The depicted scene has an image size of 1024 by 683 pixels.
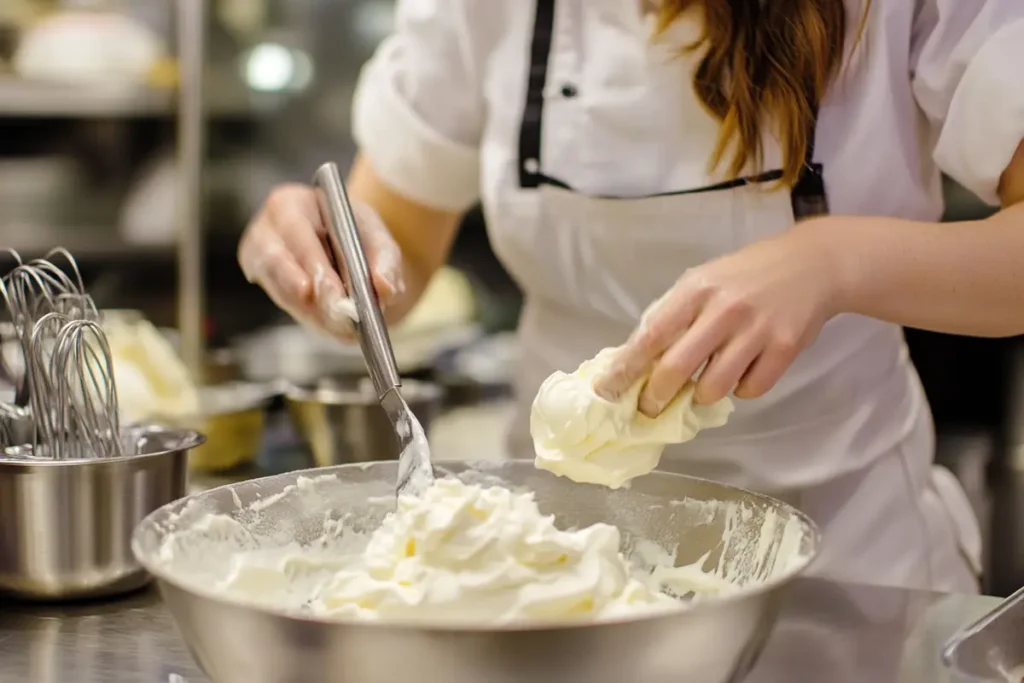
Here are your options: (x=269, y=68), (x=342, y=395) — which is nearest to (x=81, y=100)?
(x=269, y=68)

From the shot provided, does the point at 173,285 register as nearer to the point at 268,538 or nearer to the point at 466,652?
the point at 268,538

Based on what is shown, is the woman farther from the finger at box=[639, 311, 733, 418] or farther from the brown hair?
the finger at box=[639, 311, 733, 418]

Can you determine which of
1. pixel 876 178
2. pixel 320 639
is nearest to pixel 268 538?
pixel 320 639

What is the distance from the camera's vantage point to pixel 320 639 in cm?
60

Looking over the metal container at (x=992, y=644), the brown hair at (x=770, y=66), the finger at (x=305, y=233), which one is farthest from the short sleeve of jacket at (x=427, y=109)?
the metal container at (x=992, y=644)

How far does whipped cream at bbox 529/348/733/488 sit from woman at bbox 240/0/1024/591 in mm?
140

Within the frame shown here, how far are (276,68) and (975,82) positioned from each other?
6.75 ft

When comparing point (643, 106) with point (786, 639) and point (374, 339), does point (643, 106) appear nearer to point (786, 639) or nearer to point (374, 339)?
point (374, 339)

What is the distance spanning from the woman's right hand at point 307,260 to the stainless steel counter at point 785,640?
0.97ft

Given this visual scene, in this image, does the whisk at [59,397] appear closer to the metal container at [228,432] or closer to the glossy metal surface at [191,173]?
the metal container at [228,432]

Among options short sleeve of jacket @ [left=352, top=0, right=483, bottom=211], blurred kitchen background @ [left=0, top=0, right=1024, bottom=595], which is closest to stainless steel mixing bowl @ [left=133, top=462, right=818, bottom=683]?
short sleeve of jacket @ [left=352, top=0, right=483, bottom=211]

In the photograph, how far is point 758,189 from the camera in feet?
3.73

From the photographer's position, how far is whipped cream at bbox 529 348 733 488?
86cm

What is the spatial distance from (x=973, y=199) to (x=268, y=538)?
5.79 ft
